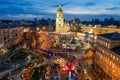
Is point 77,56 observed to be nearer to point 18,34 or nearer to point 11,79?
point 11,79

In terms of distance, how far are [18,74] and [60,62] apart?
12.0 metres

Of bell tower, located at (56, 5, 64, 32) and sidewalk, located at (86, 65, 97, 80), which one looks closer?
sidewalk, located at (86, 65, 97, 80)

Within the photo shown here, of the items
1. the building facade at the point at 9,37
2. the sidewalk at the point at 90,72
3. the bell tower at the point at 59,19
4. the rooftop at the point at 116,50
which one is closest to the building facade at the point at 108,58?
the rooftop at the point at 116,50

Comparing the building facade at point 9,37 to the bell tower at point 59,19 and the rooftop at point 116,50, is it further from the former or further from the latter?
the bell tower at point 59,19

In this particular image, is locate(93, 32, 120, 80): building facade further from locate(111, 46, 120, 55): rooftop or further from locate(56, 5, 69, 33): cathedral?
locate(56, 5, 69, 33): cathedral

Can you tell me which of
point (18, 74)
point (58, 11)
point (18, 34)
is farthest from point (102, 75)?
point (58, 11)

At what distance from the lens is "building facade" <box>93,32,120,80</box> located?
36953 mm

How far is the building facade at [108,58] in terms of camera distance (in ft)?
121

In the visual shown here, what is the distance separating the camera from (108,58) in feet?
134

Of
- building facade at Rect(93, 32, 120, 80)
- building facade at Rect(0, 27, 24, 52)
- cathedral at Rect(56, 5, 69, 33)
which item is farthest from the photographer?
cathedral at Rect(56, 5, 69, 33)

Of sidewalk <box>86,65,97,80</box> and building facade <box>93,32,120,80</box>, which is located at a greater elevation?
building facade <box>93,32,120,80</box>

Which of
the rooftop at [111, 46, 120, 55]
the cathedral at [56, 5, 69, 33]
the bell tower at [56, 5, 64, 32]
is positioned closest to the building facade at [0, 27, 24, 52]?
the rooftop at [111, 46, 120, 55]

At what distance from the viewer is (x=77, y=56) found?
57.8m

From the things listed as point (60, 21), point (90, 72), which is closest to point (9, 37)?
point (90, 72)
